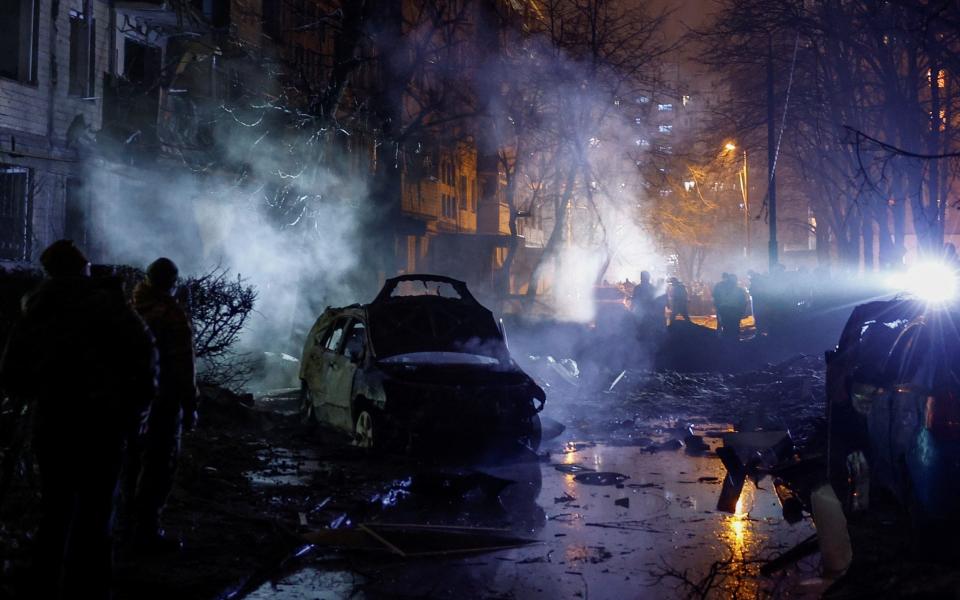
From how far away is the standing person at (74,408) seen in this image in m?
4.61

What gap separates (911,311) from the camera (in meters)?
7.98

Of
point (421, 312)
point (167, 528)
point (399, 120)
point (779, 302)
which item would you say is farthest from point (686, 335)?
point (167, 528)

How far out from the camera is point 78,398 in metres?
4.66

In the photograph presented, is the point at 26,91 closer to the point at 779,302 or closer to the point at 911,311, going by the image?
the point at 911,311

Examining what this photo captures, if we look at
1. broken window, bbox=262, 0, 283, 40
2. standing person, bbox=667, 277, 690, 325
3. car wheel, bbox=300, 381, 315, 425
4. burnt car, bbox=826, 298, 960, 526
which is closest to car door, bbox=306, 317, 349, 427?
car wheel, bbox=300, 381, 315, 425

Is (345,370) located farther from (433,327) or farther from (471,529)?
(471,529)

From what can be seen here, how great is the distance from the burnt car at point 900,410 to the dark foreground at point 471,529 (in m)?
0.41

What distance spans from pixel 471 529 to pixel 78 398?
342cm

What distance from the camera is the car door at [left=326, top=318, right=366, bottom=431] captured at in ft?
36.8

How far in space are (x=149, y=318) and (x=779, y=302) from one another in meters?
22.3

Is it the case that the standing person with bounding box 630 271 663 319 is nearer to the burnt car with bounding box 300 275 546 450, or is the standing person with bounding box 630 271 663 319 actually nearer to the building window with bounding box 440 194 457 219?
the burnt car with bounding box 300 275 546 450

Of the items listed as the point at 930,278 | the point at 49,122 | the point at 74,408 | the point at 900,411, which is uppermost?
the point at 49,122

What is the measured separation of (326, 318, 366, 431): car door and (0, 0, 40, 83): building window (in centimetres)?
960

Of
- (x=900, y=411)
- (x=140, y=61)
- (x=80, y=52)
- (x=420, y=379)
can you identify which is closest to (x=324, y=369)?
(x=420, y=379)
